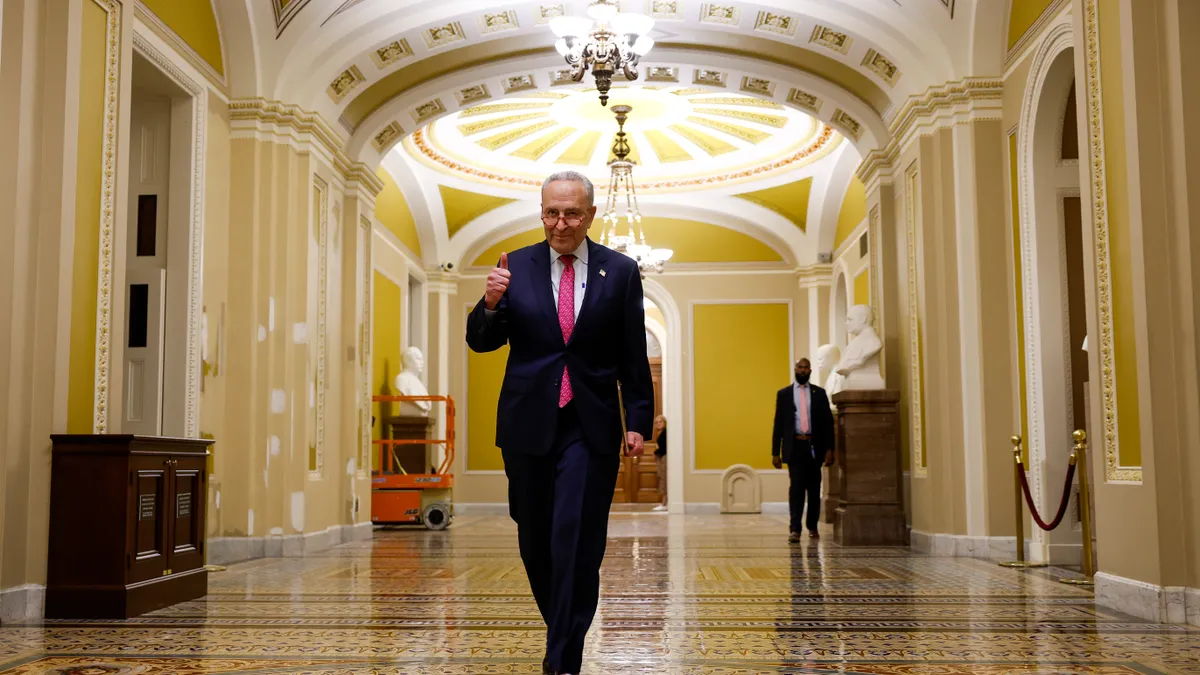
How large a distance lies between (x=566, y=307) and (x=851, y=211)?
1212cm

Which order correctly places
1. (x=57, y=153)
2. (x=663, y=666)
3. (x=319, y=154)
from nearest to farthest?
(x=663, y=666) < (x=57, y=153) < (x=319, y=154)

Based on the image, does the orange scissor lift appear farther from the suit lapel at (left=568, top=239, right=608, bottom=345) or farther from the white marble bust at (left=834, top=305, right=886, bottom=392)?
the suit lapel at (left=568, top=239, right=608, bottom=345)

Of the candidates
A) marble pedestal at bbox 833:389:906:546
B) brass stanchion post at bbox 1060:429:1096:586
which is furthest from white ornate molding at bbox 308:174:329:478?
brass stanchion post at bbox 1060:429:1096:586

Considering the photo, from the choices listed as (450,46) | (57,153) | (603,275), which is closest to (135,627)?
(57,153)

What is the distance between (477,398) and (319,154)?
7580mm

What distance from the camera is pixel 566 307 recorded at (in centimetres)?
331

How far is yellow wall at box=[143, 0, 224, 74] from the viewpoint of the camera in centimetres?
757

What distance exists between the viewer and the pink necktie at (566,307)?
323cm

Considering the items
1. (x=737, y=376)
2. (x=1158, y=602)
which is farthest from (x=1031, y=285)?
(x=737, y=376)

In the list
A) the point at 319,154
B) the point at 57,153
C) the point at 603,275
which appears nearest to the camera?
the point at 603,275

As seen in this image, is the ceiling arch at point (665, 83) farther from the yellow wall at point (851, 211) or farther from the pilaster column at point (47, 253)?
the pilaster column at point (47, 253)

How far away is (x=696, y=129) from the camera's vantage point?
14.4 meters

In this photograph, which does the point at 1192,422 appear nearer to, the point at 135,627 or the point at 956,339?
the point at 956,339

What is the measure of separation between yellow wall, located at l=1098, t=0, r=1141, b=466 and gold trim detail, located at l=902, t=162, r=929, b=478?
379 cm
